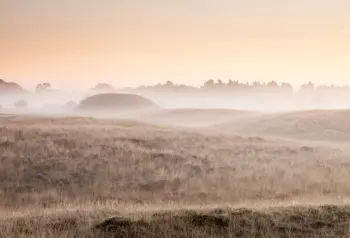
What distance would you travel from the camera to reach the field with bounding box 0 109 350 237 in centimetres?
1467

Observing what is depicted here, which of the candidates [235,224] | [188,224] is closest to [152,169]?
[188,224]

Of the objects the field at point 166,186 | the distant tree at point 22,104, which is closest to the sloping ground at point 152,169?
the field at point 166,186

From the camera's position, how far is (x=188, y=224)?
14.8m

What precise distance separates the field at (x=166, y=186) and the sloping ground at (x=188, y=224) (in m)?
0.03

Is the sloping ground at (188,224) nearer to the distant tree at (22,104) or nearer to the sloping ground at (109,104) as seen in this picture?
the sloping ground at (109,104)

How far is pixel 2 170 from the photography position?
25.3 meters

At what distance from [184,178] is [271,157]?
29.6ft

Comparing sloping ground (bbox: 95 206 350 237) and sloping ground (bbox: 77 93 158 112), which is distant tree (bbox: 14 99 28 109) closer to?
sloping ground (bbox: 77 93 158 112)

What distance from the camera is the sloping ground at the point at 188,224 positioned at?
1421cm

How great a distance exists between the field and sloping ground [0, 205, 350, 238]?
0.03 m

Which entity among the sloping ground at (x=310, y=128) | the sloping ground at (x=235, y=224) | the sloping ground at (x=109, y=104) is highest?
the sloping ground at (x=109, y=104)

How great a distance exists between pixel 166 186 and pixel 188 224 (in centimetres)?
902

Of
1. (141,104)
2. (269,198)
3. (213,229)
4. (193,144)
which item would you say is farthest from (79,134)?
(141,104)

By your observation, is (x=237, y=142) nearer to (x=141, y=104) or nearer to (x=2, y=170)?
(x=2, y=170)
